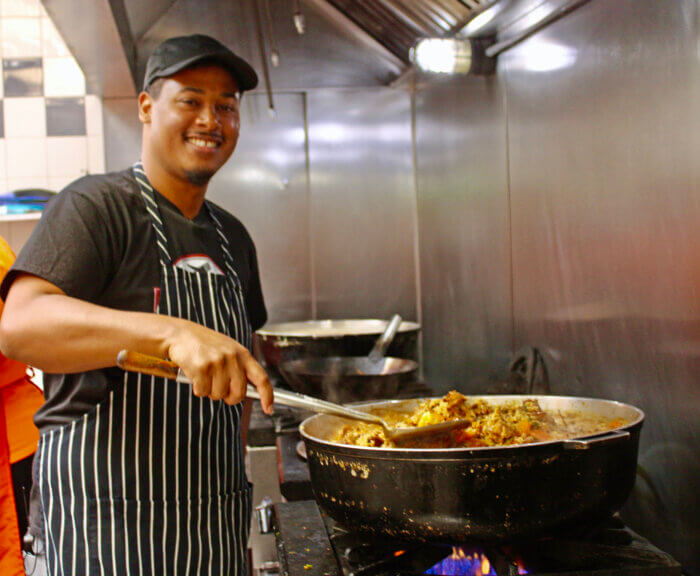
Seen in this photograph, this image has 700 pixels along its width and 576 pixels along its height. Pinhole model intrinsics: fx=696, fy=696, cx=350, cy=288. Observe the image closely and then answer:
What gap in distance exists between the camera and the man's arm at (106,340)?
976 mm

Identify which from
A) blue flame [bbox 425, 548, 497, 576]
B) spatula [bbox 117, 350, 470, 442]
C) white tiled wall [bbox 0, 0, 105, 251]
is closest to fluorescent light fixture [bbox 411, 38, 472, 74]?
spatula [bbox 117, 350, 470, 442]

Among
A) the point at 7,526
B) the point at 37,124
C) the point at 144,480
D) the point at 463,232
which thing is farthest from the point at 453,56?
the point at 37,124

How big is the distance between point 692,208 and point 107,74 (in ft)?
7.71

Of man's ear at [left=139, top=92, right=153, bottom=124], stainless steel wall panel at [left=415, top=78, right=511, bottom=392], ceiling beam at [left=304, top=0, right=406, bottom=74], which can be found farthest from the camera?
ceiling beam at [left=304, top=0, right=406, bottom=74]

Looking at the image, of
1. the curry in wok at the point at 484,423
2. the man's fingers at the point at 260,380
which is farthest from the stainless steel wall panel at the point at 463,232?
the man's fingers at the point at 260,380

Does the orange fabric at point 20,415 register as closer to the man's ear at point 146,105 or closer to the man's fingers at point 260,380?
the man's ear at point 146,105

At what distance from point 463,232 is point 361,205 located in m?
0.90

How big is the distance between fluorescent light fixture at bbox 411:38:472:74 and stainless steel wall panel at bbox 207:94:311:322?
1.32m

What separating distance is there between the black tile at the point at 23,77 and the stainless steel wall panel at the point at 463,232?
2.03m

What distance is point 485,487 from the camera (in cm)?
92

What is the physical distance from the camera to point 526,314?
1953mm

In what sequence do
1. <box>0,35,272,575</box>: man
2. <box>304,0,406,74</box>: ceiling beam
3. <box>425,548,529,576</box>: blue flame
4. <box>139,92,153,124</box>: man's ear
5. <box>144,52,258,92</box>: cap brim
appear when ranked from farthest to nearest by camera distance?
1. <box>304,0,406,74</box>: ceiling beam
2. <box>139,92,153,124</box>: man's ear
3. <box>144,52,258,92</box>: cap brim
4. <box>0,35,272,575</box>: man
5. <box>425,548,529,576</box>: blue flame

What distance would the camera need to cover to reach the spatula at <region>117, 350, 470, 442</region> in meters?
0.99

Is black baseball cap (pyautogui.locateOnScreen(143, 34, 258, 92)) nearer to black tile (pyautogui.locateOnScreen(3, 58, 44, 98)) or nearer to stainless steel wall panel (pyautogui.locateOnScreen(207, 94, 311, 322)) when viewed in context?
stainless steel wall panel (pyautogui.locateOnScreen(207, 94, 311, 322))
